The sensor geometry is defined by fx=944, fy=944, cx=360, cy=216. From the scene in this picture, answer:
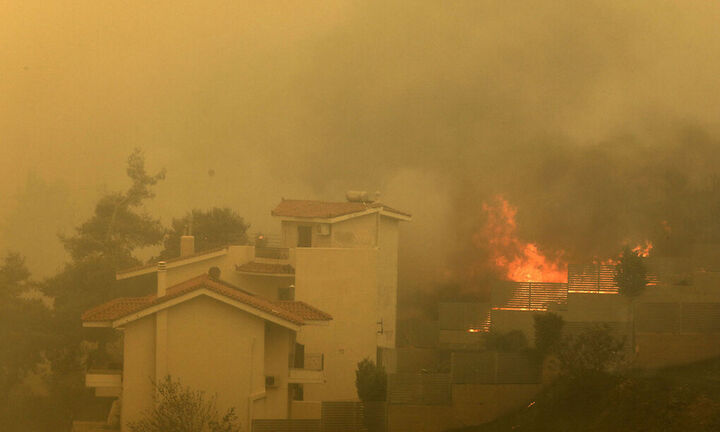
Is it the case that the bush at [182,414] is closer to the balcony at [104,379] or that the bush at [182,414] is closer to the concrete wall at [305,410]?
the balcony at [104,379]

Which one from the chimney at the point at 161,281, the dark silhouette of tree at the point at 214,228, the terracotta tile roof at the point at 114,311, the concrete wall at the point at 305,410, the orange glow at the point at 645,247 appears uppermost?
the dark silhouette of tree at the point at 214,228

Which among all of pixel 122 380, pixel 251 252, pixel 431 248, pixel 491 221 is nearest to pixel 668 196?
pixel 491 221

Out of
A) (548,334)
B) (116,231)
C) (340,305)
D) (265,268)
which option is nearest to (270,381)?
(340,305)

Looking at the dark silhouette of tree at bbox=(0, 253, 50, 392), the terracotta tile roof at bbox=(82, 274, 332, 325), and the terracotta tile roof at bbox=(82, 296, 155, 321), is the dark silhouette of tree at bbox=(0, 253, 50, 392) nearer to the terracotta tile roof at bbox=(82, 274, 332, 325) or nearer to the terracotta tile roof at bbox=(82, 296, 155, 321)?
the terracotta tile roof at bbox=(82, 274, 332, 325)

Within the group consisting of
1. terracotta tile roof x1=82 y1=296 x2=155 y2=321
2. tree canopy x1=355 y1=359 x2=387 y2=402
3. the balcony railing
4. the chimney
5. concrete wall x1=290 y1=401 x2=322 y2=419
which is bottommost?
concrete wall x1=290 y1=401 x2=322 y2=419

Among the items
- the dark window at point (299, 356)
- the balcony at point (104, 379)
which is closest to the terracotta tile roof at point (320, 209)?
the dark window at point (299, 356)

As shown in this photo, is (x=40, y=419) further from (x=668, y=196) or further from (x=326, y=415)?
(x=668, y=196)

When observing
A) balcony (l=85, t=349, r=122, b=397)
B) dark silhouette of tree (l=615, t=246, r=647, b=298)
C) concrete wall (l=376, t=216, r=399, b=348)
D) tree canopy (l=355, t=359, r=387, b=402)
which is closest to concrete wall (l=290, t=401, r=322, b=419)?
tree canopy (l=355, t=359, r=387, b=402)

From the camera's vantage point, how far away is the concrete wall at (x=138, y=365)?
86.9 ft

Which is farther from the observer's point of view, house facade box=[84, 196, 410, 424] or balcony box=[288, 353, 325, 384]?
balcony box=[288, 353, 325, 384]

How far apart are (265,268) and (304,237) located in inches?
105

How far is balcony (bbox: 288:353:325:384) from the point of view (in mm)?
28469

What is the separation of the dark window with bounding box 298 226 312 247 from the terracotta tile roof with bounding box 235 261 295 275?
1.64m

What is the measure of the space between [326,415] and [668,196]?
2217 cm
